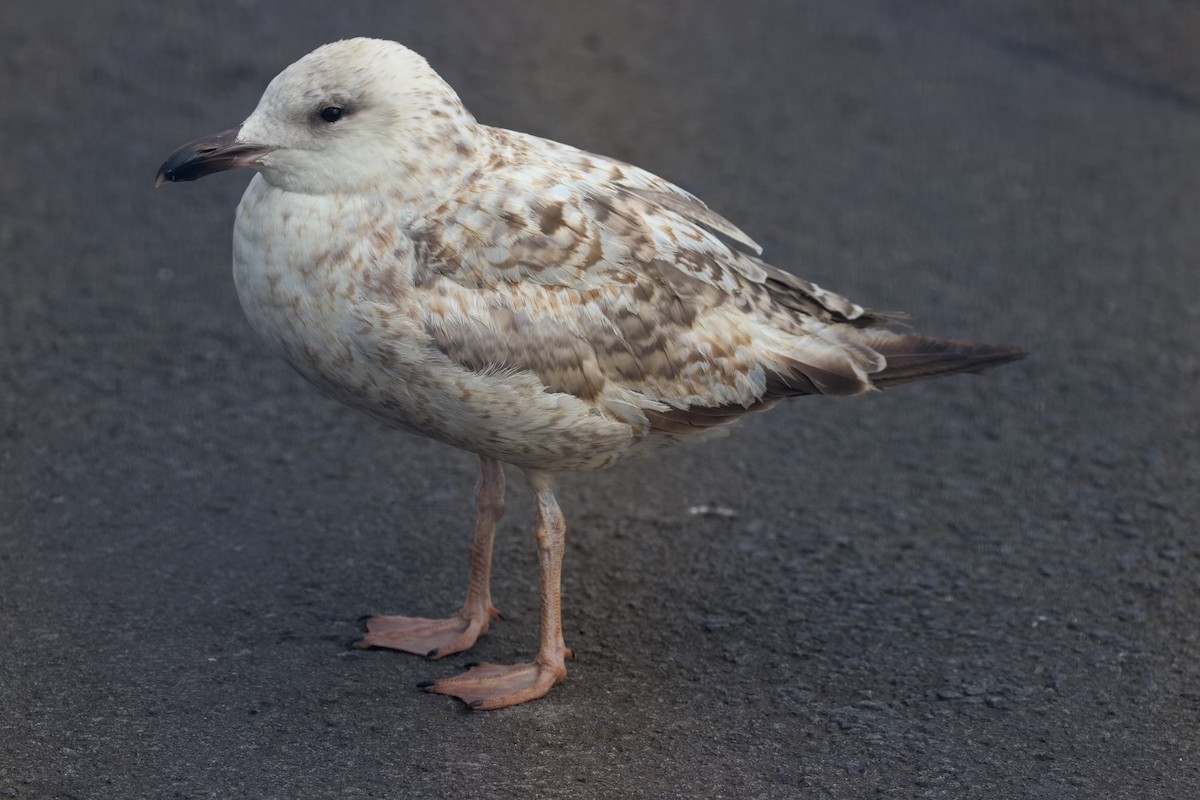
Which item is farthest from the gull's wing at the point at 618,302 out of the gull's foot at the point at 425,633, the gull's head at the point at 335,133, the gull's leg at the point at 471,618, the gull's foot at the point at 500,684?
the gull's foot at the point at 425,633

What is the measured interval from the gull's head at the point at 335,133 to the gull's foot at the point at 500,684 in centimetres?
149

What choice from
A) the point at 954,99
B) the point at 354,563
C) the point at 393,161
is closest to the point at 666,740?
the point at 354,563

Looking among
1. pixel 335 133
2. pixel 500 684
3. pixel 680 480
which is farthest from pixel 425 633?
pixel 335 133

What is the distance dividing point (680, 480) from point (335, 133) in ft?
7.28

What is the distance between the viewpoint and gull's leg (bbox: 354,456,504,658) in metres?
4.43

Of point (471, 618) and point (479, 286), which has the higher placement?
point (479, 286)

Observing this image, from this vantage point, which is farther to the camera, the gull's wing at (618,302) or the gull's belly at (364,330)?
the gull's wing at (618,302)

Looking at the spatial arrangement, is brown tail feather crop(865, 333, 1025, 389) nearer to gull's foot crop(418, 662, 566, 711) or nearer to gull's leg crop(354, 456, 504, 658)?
gull's leg crop(354, 456, 504, 658)

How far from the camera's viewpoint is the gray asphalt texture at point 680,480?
13.1ft

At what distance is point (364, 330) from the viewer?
3766mm

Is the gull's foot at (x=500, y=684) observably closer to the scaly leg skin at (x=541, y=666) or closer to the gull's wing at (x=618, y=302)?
the scaly leg skin at (x=541, y=666)

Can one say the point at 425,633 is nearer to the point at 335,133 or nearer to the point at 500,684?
the point at 500,684

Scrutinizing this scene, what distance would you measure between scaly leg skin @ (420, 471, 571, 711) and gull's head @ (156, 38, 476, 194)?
3.42ft

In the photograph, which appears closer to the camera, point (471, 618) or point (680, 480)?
point (471, 618)
